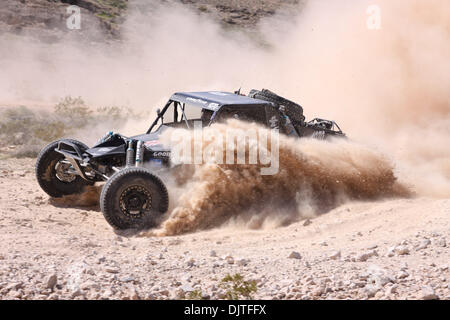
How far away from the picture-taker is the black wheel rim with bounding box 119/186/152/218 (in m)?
6.89

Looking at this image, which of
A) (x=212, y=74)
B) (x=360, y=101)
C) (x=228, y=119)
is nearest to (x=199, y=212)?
(x=228, y=119)

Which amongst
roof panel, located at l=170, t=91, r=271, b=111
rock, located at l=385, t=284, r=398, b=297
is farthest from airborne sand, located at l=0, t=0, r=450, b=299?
roof panel, located at l=170, t=91, r=271, b=111

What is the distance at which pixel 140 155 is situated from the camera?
7352 mm

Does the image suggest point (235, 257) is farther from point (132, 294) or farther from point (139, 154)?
point (139, 154)

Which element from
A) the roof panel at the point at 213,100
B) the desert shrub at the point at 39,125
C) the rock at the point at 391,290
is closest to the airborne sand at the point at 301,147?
the rock at the point at 391,290

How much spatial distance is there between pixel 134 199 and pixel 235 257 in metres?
1.74

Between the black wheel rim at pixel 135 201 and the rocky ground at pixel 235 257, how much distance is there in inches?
14.2

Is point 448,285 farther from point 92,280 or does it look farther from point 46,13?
point 46,13

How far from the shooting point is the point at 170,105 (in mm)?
8727

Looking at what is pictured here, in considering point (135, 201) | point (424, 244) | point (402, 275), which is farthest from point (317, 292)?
point (135, 201)

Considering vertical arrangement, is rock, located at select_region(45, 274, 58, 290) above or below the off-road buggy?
below

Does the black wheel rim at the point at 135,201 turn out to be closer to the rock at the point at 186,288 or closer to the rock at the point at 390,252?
the rock at the point at 186,288

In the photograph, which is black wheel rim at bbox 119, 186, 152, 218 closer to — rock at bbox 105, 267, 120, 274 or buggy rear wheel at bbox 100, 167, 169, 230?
buggy rear wheel at bbox 100, 167, 169, 230

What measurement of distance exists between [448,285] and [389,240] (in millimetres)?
1555
